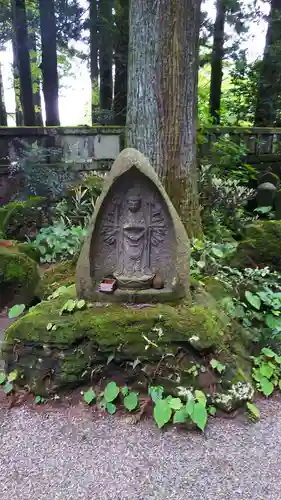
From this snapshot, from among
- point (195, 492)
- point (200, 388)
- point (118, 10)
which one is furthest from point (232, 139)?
point (195, 492)

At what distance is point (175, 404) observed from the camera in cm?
256

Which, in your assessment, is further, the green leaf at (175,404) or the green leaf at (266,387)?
the green leaf at (266,387)

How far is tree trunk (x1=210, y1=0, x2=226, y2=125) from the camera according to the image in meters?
11.4

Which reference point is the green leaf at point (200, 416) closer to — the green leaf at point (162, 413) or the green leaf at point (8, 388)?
the green leaf at point (162, 413)

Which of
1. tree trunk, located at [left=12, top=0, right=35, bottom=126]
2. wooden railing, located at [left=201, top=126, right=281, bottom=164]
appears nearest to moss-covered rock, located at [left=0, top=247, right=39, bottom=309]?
wooden railing, located at [left=201, top=126, right=281, bottom=164]

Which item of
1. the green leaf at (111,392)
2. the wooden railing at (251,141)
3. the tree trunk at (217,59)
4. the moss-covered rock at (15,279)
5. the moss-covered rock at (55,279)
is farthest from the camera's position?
the tree trunk at (217,59)

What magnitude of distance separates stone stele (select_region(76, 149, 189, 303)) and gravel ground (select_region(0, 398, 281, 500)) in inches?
36.6

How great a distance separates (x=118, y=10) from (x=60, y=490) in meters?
10.0

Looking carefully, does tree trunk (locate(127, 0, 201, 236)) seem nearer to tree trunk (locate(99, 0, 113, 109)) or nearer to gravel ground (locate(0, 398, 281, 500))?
gravel ground (locate(0, 398, 281, 500))

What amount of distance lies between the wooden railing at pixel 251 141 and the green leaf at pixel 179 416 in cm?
673

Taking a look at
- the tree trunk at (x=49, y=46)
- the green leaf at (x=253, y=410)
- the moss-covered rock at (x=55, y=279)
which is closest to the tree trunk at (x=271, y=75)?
the tree trunk at (x=49, y=46)

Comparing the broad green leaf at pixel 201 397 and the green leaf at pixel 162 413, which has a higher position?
the broad green leaf at pixel 201 397

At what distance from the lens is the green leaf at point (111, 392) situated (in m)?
2.65

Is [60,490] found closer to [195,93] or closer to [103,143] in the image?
[195,93]
